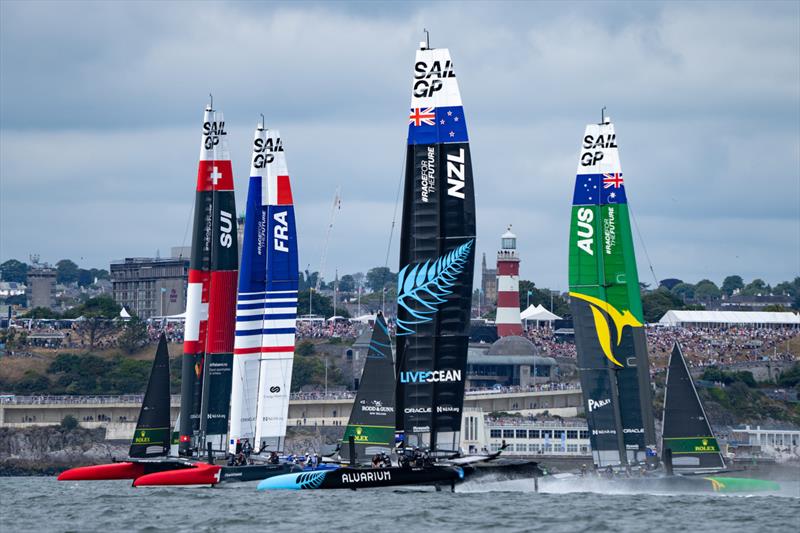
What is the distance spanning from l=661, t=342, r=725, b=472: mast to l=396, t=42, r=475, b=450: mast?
1087cm

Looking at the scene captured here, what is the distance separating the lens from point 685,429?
5219 centimetres

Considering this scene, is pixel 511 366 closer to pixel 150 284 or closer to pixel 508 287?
pixel 508 287

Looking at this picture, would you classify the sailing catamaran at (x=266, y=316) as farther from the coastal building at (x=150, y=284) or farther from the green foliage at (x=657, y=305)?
the coastal building at (x=150, y=284)

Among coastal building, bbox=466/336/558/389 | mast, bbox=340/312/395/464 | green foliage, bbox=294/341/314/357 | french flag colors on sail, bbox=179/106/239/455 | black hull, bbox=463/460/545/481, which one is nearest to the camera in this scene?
black hull, bbox=463/460/545/481

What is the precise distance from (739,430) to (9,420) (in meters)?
46.7

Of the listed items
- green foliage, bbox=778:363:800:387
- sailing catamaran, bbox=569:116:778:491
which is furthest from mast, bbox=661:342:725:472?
green foliage, bbox=778:363:800:387

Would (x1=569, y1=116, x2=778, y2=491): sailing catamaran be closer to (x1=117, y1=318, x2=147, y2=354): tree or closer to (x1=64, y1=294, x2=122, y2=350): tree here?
(x1=117, y1=318, x2=147, y2=354): tree

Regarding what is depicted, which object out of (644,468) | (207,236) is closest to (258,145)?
(207,236)

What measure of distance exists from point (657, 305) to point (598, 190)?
391 ft

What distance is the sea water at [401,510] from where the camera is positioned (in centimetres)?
3675

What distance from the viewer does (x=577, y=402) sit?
116 m

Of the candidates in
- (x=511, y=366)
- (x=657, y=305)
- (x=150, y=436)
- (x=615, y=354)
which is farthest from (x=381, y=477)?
(x=657, y=305)

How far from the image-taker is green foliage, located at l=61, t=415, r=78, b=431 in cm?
10150

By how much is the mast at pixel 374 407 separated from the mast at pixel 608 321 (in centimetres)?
823
